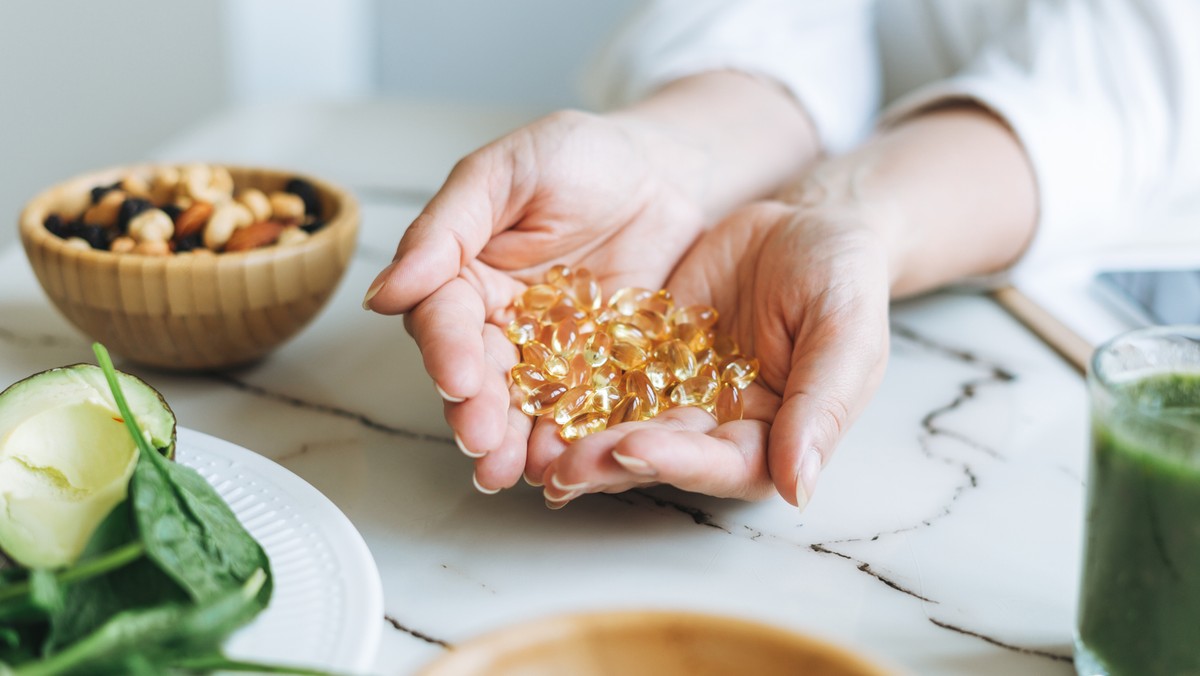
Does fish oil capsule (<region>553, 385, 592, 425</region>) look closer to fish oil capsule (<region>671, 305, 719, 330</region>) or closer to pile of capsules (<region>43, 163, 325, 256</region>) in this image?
fish oil capsule (<region>671, 305, 719, 330</region>)

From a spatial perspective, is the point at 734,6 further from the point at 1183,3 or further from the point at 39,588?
the point at 39,588

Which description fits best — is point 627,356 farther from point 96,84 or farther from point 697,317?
point 96,84

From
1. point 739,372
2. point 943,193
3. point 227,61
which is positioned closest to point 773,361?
point 739,372

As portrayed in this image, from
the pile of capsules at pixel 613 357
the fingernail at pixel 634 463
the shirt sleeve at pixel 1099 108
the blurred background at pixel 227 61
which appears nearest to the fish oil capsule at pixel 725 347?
the pile of capsules at pixel 613 357

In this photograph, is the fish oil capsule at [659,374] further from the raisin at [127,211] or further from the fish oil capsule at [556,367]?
the raisin at [127,211]

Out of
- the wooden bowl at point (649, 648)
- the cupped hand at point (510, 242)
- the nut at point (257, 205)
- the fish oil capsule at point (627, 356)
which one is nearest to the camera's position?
the wooden bowl at point (649, 648)

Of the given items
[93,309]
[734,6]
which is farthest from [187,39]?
[93,309]

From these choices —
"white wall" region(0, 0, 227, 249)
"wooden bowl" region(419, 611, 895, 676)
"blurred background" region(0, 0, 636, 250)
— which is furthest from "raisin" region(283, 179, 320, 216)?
"white wall" region(0, 0, 227, 249)

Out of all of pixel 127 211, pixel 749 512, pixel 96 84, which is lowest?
pixel 96 84
